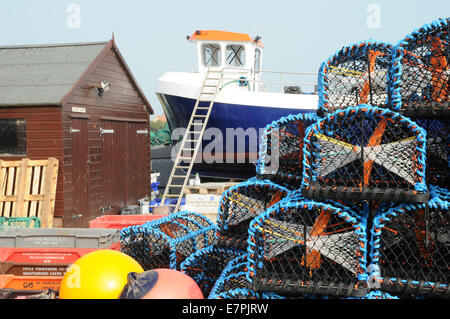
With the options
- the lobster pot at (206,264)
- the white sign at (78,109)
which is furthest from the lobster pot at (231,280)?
the white sign at (78,109)

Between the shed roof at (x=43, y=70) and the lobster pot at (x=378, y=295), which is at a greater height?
the shed roof at (x=43, y=70)

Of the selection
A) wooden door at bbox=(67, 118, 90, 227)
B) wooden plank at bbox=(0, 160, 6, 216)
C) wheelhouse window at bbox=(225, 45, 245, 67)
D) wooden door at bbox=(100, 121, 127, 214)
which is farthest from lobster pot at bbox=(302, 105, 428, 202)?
wheelhouse window at bbox=(225, 45, 245, 67)

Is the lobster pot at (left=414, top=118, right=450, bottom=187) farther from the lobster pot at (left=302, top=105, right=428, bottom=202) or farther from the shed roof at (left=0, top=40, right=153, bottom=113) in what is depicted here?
the shed roof at (left=0, top=40, right=153, bottom=113)

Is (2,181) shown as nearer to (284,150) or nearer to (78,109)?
(78,109)

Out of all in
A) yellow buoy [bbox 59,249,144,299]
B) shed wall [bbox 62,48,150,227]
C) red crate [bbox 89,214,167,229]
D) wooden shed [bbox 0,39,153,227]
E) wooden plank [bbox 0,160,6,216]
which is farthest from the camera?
shed wall [bbox 62,48,150,227]

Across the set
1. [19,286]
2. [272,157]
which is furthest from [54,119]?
[272,157]

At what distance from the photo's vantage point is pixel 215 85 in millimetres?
12195

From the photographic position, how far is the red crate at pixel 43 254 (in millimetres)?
4703

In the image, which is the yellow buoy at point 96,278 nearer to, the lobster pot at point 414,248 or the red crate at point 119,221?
the lobster pot at point 414,248

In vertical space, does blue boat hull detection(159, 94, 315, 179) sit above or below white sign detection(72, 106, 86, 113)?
below

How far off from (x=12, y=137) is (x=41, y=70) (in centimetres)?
153

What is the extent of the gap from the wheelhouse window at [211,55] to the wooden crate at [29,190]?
7.35 metres

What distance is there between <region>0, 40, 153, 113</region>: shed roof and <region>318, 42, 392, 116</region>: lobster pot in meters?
5.18

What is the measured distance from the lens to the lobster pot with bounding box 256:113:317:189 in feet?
14.0
